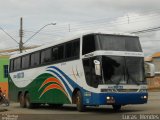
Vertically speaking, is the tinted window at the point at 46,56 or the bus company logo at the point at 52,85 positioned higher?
the tinted window at the point at 46,56

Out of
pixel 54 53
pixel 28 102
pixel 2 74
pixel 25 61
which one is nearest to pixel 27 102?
pixel 28 102

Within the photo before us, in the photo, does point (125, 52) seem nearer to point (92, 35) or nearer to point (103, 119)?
point (92, 35)

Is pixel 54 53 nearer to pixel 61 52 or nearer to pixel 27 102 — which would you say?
pixel 61 52

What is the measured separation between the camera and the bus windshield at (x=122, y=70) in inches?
718

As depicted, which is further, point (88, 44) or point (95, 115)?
point (88, 44)

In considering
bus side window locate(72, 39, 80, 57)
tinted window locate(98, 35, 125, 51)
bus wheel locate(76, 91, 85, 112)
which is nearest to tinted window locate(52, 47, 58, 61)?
bus side window locate(72, 39, 80, 57)

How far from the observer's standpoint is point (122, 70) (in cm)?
1836

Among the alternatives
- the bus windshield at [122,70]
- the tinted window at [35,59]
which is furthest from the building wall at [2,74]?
the bus windshield at [122,70]

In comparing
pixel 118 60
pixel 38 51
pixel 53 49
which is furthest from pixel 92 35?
pixel 38 51

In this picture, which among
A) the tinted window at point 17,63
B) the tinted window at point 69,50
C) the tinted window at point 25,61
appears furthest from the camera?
the tinted window at point 17,63

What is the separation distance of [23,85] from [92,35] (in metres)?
10.5

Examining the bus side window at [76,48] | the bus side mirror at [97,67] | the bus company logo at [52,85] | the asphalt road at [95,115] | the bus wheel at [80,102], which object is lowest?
the asphalt road at [95,115]

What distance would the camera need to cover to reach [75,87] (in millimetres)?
20375

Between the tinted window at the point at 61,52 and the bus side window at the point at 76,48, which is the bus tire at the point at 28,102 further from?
the bus side window at the point at 76,48
